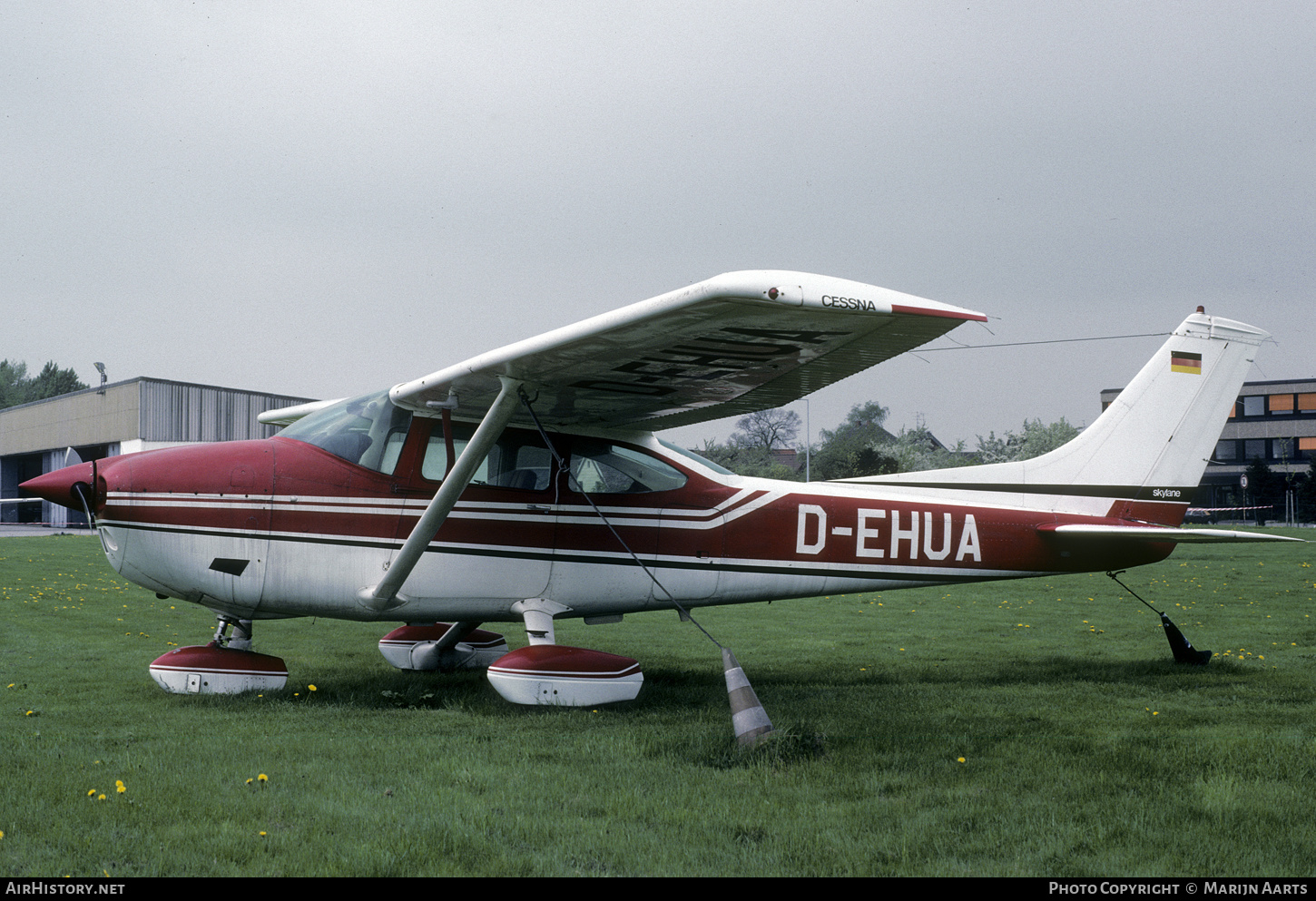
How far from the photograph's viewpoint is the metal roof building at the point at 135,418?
42312mm

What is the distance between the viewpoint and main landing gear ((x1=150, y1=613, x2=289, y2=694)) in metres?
6.81

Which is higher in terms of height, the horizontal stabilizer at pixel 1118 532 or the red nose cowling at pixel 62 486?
the red nose cowling at pixel 62 486

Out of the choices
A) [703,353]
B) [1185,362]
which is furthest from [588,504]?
[1185,362]

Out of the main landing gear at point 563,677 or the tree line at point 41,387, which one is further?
the tree line at point 41,387

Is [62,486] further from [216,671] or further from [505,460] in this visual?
[505,460]

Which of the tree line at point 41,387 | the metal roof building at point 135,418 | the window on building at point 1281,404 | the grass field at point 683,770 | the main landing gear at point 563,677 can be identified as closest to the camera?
the grass field at point 683,770

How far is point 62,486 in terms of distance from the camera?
6488 mm

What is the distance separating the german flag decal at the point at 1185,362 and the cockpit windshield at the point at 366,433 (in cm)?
658

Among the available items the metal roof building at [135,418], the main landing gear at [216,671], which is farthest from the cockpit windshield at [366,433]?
the metal roof building at [135,418]

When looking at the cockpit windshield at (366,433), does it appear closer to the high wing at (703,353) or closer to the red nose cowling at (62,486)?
the high wing at (703,353)

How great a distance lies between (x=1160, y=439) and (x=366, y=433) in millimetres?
6807

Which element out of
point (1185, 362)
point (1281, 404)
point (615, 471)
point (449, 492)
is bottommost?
point (449, 492)
